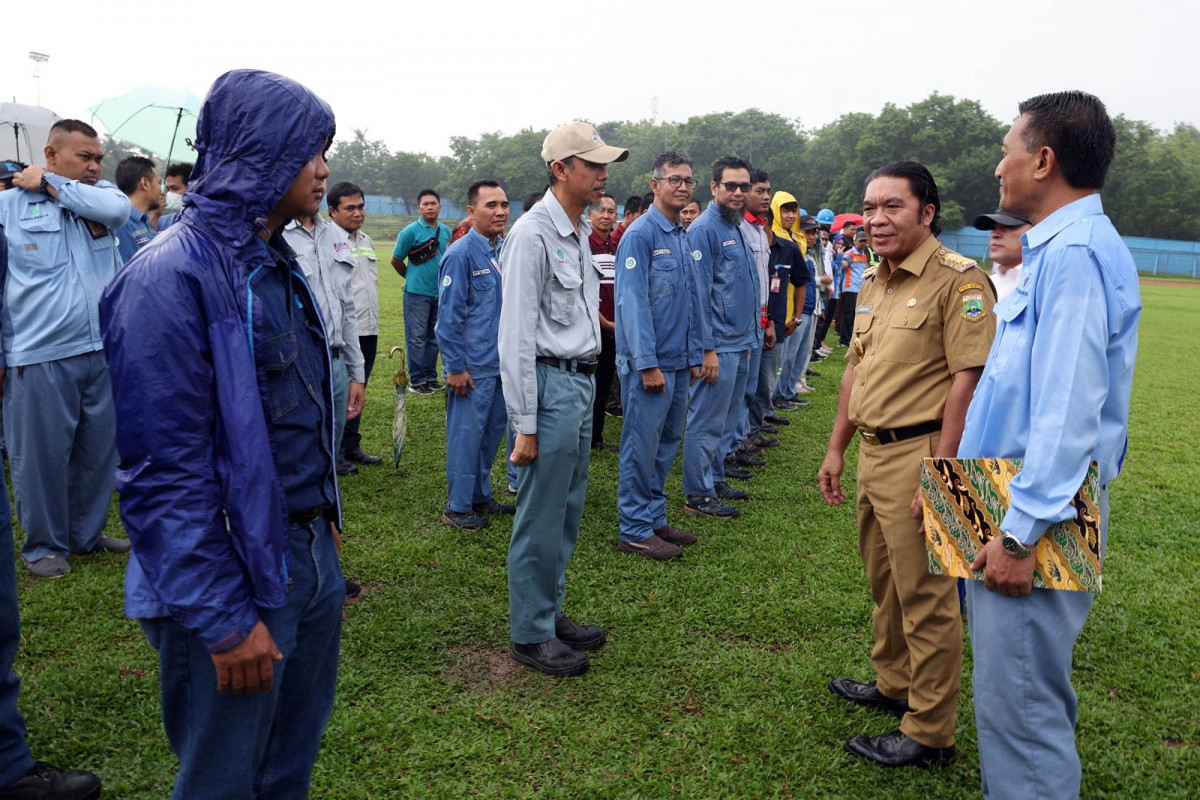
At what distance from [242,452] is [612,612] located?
2.94 metres

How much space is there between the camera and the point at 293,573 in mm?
1899

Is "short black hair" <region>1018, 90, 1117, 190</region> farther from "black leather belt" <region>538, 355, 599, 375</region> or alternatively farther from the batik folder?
"black leather belt" <region>538, 355, 599, 375</region>

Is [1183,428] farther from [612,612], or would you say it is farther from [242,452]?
[242,452]

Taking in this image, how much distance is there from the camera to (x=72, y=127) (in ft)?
15.0

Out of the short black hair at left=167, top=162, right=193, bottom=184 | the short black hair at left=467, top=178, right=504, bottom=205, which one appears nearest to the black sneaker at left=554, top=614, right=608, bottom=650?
the short black hair at left=467, top=178, right=504, bottom=205

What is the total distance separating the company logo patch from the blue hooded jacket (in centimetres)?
227

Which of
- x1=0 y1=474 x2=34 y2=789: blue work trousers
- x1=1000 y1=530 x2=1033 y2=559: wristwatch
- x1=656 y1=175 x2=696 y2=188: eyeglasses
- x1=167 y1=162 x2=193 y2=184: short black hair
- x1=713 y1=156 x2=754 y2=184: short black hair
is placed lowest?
x1=0 y1=474 x2=34 y2=789: blue work trousers

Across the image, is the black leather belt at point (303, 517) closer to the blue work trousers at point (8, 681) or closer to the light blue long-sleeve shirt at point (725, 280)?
the blue work trousers at point (8, 681)

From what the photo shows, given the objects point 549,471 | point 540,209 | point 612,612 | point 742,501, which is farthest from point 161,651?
point 742,501

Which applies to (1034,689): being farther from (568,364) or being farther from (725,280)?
(725,280)

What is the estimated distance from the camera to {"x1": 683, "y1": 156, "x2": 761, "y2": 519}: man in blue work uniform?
584 cm

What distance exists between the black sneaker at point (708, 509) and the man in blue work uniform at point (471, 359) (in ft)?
4.92

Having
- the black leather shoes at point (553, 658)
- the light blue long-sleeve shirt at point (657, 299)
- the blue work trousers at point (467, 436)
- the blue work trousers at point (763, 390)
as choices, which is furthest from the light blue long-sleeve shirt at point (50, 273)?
the blue work trousers at point (763, 390)

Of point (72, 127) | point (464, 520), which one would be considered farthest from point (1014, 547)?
point (72, 127)
